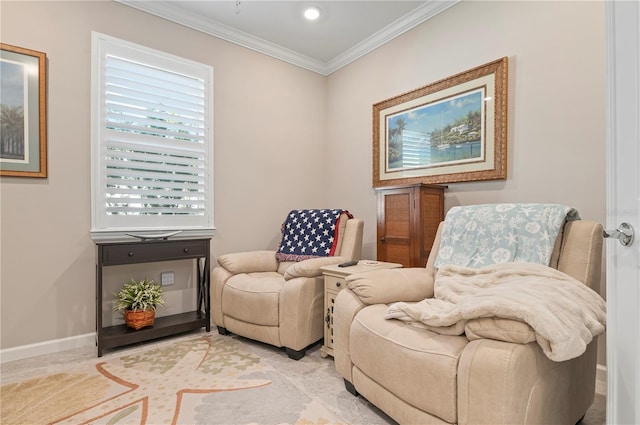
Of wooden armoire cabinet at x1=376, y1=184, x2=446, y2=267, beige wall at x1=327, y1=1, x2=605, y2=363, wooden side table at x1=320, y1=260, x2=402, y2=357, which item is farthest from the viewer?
wooden armoire cabinet at x1=376, y1=184, x2=446, y2=267

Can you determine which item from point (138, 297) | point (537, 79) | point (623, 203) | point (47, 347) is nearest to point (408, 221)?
point (537, 79)

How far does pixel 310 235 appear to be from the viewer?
3016mm

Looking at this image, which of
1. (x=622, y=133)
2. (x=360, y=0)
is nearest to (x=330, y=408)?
(x=622, y=133)

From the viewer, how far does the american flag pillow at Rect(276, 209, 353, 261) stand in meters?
2.89

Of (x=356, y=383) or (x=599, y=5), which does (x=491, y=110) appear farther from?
(x=356, y=383)

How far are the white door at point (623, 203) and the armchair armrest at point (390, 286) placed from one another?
3.05 feet

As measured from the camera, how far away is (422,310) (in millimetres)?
1472

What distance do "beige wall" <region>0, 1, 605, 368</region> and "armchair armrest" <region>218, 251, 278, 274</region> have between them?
39 centimetres

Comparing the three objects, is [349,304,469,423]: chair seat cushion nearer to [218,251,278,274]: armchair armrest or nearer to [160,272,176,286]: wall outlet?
[218,251,278,274]: armchair armrest

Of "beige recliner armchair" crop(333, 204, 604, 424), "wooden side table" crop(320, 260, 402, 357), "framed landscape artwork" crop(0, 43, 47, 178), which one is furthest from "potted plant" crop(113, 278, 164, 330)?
"beige recliner armchair" crop(333, 204, 604, 424)

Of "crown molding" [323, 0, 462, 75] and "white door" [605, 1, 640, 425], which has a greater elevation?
"crown molding" [323, 0, 462, 75]

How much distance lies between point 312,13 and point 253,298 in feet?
8.19

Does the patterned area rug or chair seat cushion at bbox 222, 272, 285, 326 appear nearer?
the patterned area rug

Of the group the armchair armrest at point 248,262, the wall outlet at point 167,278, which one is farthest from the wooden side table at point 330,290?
the wall outlet at point 167,278
